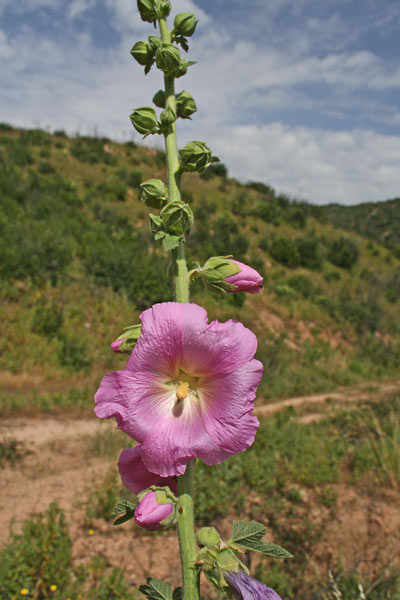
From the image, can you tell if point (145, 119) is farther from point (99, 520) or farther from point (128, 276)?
point (128, 276)

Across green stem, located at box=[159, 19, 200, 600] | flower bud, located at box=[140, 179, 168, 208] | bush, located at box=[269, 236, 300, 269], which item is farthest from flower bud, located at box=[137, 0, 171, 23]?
bush, located at box=[269, 236, 300, 269]

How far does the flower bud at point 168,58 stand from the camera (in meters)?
1.69

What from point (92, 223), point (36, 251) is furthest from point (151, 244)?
point (36, 251)

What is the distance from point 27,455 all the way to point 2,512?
171cm

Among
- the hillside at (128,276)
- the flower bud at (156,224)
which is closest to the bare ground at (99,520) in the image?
the hillside at (128,276)

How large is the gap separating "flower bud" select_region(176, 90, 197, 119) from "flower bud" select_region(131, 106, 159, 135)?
0.14 m

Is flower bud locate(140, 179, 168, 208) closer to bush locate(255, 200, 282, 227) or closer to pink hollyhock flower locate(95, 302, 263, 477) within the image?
pink hollyhock flower locate(95, 302, 263, 477)

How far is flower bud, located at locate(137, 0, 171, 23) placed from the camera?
1.84 m

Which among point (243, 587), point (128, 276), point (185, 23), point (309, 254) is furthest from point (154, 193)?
point (309, 254)

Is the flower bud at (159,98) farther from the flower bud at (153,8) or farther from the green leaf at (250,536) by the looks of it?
the green leaf at (250,536)

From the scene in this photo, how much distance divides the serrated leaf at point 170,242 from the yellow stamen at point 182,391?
1.54 feet

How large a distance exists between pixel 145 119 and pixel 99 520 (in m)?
5.56

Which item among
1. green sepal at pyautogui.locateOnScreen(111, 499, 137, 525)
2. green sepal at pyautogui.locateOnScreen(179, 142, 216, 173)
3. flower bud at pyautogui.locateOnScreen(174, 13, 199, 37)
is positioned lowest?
green sepal at pyautogui.locateOnScreen(111, 499, 137, 525)

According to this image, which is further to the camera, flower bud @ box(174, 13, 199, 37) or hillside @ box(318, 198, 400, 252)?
hillside @ box(318, 198, 400, 252)
